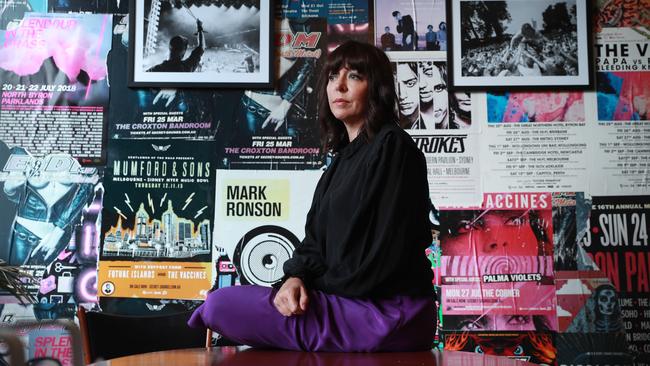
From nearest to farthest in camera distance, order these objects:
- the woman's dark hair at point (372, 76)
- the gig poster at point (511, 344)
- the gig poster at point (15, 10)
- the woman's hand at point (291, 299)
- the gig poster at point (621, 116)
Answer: the woman's hand at point (291, 299), the woman's dark hair at point (372, 76), the gig poster at point (511, 344), the gig poster at point (621, 116), the gig poster at point (15, 10)

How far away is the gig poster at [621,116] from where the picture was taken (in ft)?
8.30

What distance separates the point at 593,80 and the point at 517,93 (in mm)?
314

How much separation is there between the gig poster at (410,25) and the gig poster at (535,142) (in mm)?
337

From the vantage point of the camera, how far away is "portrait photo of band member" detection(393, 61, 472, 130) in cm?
256

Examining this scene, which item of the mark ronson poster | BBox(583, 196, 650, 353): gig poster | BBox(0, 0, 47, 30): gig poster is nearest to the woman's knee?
the mark ronson poster

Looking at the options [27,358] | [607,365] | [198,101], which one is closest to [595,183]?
[607,365]

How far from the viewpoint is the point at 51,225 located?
8.30 ft

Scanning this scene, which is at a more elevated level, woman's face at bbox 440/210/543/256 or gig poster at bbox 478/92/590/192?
gig poster at bbox 478/92/590/192

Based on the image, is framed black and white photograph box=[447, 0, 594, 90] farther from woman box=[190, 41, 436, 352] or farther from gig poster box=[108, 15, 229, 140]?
woman box=[190, 41, 436, 352]

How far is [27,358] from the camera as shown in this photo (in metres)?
0.43

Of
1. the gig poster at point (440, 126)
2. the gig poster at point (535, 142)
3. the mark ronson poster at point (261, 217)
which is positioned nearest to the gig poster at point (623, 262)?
the gig poster at point (535, 142)

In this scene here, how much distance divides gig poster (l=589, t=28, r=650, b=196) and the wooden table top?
1.72 m

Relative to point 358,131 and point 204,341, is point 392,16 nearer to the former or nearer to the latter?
point 358,131

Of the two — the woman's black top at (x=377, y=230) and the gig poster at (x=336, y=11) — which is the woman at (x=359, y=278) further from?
the gig poster at (x=336, y=11)
